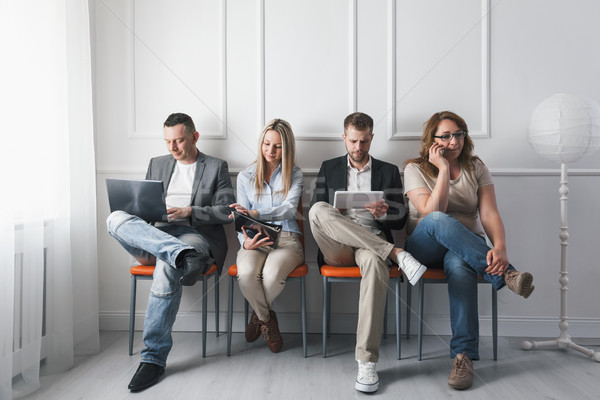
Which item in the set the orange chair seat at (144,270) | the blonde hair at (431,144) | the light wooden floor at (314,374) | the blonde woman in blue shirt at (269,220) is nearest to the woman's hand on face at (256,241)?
the blonde woman in blue shirt at (269,220)

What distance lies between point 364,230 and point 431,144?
660 mm

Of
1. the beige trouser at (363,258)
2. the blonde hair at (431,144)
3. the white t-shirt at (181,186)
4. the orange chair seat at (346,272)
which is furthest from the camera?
the white t-shirt at (181,186)

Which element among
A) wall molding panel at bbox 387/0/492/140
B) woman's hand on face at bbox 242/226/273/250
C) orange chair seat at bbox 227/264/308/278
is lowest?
orange chair seat at bbox 227/264/308/278

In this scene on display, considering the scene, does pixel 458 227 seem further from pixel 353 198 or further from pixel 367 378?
pixel 367 378

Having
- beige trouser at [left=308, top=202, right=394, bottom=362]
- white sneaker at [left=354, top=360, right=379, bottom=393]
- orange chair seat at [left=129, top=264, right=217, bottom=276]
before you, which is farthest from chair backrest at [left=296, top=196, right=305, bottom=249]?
white sneaker at [left=354, top=360, right=379, bottom=393]

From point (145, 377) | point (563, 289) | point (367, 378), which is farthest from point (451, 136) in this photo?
point (145, 377)

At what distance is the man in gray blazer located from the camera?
1831 mm

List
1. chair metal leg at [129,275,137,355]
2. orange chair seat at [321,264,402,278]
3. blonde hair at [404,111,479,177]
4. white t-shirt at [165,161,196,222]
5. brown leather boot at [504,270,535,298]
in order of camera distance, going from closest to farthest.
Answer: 1. brown leather boot at [504,270,535,298]
2. orange chair seat at [321,264,402,278]
3. chair metal leg at [129,275,137,355]
4. blonde hair at [404,111,479,177]
5. white t-shirt at [165,161,196,222]

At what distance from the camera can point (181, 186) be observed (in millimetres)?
2307

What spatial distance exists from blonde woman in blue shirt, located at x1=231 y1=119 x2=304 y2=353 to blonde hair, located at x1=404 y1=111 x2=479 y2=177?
0.69 metres

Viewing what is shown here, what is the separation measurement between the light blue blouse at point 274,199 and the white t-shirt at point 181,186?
0.93ft

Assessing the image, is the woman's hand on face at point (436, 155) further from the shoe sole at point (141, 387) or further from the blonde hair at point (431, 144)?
the shoe sole at point (141, 387)

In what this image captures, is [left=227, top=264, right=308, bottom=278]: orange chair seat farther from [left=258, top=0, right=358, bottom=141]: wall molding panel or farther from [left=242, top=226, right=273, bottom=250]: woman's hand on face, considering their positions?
[left=258, top=0, right=358, bottom=141]: wall molding panel

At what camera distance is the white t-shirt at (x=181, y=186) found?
229 cm
